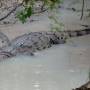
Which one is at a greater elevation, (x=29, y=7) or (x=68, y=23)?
(x=29, y=7)

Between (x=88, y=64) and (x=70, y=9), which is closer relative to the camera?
(x=88, y=64)

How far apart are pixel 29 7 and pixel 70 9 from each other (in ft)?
26.1

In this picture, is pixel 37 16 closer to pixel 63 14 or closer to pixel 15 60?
pixel 63 14

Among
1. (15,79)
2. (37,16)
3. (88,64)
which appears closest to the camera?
(15,79)

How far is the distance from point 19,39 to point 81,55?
1.35 metres

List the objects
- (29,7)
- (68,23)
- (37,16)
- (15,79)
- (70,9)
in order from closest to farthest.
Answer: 1. (29,7)
2. (15,79)
3. (68,23)
4. (37,16)
5. (70,9)

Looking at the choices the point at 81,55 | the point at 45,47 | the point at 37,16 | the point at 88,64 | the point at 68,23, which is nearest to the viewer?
the point at 88,64

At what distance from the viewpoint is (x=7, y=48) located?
23.6 ft

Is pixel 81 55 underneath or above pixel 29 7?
underneath

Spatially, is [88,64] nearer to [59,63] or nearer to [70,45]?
[59,63]

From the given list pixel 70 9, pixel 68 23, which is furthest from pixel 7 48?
pixel 70 9

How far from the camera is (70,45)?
7676 millimetres

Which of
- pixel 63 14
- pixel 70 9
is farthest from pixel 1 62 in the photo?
pixel 70 9

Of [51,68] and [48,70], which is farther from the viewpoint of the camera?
[51,68]
